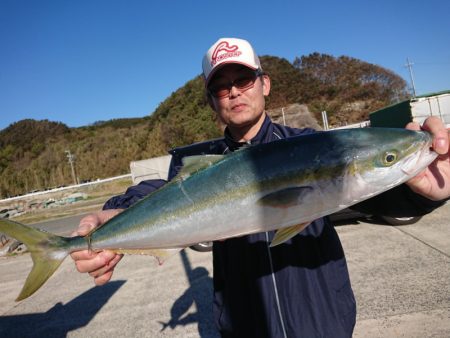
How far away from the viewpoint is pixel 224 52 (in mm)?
2482

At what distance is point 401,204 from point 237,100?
4.09 ft

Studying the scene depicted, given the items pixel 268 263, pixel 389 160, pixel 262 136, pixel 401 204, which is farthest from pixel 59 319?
pixel 389 160

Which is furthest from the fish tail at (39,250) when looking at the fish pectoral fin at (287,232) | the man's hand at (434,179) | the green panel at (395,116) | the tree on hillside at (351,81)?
the tree on hillside at (351,81)

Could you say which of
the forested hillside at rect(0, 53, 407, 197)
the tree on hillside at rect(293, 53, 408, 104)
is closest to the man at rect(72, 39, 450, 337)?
the forested hillside at rect(0, 53, 407, 197)

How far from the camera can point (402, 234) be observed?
6.03 metres

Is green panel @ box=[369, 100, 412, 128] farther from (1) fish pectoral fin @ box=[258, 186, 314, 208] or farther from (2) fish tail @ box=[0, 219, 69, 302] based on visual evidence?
(2) fish tail @ box=[0, 219, 69, 302]

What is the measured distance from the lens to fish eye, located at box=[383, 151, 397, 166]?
167 cm

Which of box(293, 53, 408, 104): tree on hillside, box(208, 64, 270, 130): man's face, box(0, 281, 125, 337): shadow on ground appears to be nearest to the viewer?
box(208, 64, 270, 130): man's face

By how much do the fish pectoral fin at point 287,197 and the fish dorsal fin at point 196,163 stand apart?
392mm

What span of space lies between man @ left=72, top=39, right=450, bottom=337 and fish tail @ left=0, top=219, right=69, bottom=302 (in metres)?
0.12

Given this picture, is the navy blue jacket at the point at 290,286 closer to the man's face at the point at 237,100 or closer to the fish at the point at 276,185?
the fish at the point at 276,185

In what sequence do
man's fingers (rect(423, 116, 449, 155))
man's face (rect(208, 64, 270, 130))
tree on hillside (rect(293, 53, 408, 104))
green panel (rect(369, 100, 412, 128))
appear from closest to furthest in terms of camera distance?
man's fingers (rect(423, 116, 449, 155)) → man's face (rect(208, 64, 270, 130)) → green panel (rect(369, 100, 412, 128)) → tree on hillside (rect(293, 53, 408, 104))

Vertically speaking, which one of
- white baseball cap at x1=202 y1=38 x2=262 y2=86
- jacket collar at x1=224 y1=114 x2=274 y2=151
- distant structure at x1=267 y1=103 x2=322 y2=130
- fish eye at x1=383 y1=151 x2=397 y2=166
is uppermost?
distant structure at x1=267 y1=103 x2=322 y2=130

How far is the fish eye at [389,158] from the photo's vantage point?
5.48ft
